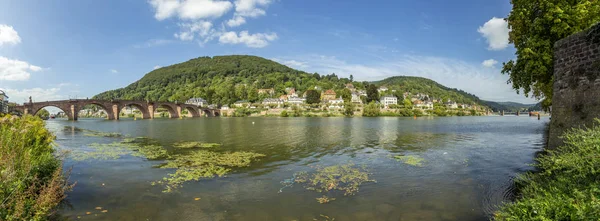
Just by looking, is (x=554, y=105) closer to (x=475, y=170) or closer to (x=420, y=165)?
(x=475, y=170)

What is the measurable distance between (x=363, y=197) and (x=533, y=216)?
521 centimetres

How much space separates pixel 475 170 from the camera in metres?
14.4

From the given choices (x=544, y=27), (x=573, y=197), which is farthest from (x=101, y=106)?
(x=573, y=197)

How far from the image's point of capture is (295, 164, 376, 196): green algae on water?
11.0 metres

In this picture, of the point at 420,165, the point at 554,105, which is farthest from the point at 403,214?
the point at 554,105

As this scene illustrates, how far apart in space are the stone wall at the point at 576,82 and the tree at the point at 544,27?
4.34 metres

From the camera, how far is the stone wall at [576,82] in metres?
11.0

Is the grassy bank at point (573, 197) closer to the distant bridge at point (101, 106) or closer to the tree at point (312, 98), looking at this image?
the distant bridge at point (101, 106)

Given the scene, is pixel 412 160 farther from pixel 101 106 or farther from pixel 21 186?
pixel 101 106

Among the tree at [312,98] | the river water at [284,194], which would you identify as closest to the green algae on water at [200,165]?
the river water at [284,194]

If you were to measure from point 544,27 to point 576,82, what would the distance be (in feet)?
23.4

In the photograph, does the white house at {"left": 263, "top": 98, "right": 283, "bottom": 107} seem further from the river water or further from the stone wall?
the stone wall

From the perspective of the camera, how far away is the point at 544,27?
16.9 metres

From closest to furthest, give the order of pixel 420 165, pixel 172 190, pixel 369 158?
pixel 172 190 < pixel 420 165 < pixel 369 158
